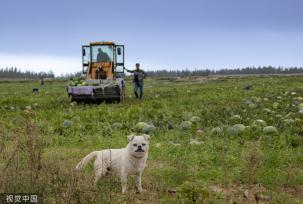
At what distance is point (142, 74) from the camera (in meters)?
26.3

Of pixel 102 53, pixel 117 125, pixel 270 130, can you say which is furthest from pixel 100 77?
pixel 270 130

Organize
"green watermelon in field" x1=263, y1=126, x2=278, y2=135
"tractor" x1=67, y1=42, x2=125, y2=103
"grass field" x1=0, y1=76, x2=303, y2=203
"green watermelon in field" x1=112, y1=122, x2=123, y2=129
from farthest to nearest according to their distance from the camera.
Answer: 1. "tractor" x1=67, y1=42, x2=125, y2=103
2. "green watermelon in field" x1=112, y1=122, x2=123, y2=129
3. "green watermelon in field" x1=263, y1=126, x2=278, y2=135
4. "grass field" x1=0, y1=76, x2=303, y2=203

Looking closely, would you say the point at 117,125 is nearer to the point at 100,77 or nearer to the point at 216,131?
the point at 216,131

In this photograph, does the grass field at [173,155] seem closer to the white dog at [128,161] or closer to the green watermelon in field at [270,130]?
the green watermelon in field at [270,130]

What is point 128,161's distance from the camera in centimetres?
793

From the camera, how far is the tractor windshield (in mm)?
27391

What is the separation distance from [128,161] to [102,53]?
20019mm

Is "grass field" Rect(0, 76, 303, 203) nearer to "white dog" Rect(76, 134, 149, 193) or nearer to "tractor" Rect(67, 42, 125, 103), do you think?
"white dog" Rect(76, 134, 149, 193)

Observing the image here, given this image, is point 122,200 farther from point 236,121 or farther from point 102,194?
point 236,121

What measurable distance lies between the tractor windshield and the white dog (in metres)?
19.4

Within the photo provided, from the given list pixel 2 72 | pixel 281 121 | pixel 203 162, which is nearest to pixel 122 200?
pixel 203 162

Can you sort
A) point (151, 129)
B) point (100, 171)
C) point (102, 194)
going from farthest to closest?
point (151, 129) < point (100, 171) < point (102, 194)

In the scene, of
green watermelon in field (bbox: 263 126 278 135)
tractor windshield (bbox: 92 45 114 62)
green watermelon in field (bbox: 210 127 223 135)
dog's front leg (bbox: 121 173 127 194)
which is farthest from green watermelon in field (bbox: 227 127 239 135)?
tractor windshield (bbox: 92 45 114 62)

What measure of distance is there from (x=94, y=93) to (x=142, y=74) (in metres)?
3.32
